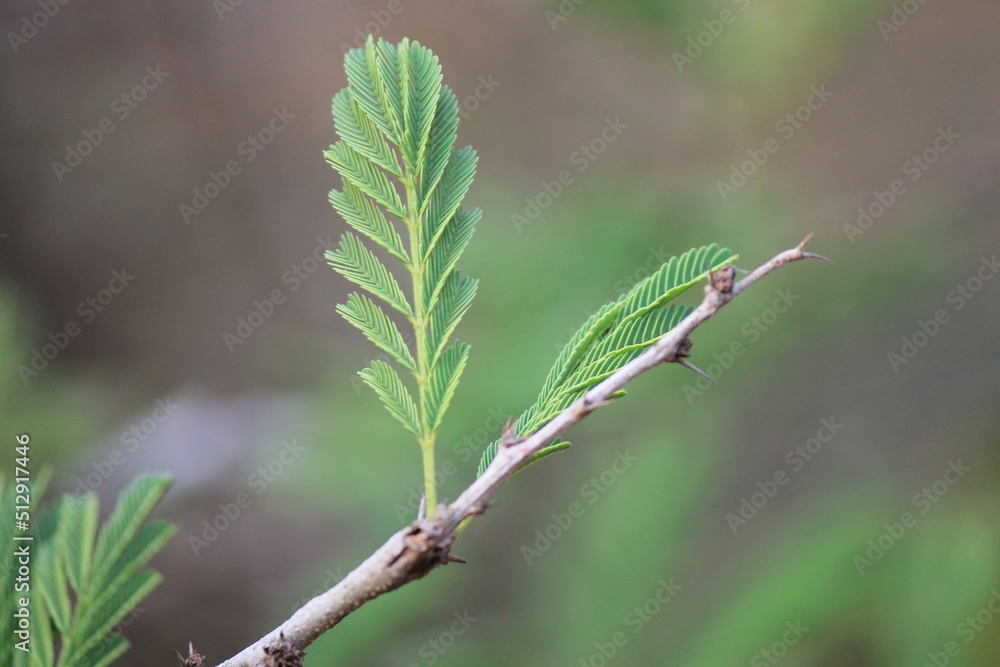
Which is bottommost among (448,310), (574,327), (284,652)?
(284,652)

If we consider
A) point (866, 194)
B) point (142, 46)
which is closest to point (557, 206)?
point (866, 194)

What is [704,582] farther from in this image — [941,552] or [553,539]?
[941,552]

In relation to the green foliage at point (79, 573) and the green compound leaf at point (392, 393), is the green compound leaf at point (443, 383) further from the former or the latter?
the green foliage at point (79, 573)

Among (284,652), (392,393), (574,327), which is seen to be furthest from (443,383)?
(574,327)

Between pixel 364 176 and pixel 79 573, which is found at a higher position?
pixel 364 176

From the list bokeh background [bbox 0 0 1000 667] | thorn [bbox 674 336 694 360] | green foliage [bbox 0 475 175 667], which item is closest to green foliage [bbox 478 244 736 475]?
thorn [bbox 674 336 694 360]

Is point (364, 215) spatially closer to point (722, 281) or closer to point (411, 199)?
point (411, 199)
